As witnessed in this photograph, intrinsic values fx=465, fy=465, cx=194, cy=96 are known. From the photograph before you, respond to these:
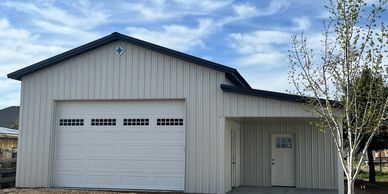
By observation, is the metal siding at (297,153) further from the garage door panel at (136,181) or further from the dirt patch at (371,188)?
the garage door panel at (136,181)

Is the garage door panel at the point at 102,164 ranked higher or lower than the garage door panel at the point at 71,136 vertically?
lower

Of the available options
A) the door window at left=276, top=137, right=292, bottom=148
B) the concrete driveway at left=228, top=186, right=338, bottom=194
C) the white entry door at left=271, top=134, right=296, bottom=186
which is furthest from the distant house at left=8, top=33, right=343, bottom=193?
the door window at left=276, top=137, right=292, bottom=148

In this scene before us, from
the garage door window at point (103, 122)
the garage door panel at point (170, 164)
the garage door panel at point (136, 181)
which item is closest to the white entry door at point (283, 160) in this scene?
the garage door panel at point (170, 164)

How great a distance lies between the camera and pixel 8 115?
49.3m

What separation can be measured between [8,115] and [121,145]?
38.0m

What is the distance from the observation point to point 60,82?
15914 millimetres

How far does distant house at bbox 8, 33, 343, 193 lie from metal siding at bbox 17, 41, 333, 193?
0.03 m

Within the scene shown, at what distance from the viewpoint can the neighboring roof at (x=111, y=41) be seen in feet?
47.9

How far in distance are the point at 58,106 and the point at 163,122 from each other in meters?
3.80

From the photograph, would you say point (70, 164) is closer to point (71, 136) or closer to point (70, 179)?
point (70, 179)

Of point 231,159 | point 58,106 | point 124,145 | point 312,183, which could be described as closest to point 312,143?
point 312,183

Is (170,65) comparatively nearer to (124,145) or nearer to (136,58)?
(136,58)

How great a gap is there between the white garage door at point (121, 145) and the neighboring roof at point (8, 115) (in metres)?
34.8

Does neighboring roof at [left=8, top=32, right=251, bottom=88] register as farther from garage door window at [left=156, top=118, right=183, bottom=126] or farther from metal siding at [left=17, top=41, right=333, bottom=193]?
garage door window at [left=156, top=118, right=183, bottom=126]
